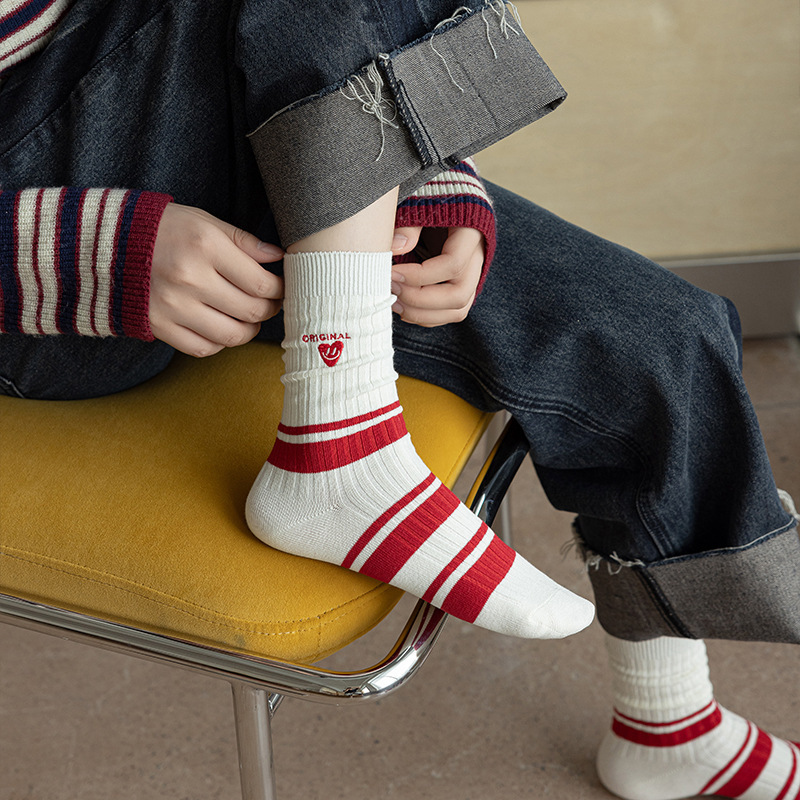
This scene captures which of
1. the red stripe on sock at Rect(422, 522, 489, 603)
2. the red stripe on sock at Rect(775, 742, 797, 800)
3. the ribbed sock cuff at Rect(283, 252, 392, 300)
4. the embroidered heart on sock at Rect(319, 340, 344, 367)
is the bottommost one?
the red stripe on sock at Rect(775, 742, 797, 800)

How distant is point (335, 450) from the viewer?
1.62 feet

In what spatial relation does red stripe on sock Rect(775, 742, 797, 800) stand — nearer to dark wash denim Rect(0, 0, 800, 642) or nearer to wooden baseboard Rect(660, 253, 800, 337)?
dark wash denim Rect(0, 0, 800, 642)

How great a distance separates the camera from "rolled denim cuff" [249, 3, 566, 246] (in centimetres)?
46

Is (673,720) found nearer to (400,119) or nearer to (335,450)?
(335,450)

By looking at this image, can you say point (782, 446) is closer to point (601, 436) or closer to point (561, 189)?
point (561, 189)

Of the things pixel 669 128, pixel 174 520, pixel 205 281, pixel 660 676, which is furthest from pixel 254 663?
pixel 669 128

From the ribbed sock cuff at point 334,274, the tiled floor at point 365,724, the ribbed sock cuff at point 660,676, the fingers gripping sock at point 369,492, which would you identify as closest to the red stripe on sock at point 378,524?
the fingers gripping sock at point 369,492

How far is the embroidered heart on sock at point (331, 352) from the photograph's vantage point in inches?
18.5

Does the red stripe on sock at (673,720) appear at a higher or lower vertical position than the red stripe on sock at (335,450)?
lower

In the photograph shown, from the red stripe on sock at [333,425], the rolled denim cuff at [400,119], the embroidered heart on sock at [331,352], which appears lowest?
the red stripe on sock at [333,425]

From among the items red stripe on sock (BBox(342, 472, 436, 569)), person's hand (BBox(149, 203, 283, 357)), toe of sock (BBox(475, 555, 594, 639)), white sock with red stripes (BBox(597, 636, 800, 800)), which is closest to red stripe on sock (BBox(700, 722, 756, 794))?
white sock with red stripes (BBox(597, 636, 800, 800))

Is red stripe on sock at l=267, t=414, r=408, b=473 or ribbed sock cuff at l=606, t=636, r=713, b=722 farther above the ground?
red stripe on sock at l=267, t=414, r=408, b=473

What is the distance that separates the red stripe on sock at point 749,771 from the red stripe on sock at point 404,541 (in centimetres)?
49

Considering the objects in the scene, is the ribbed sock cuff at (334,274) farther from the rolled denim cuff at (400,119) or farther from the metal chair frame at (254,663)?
the metal chair frame at (254,663)
